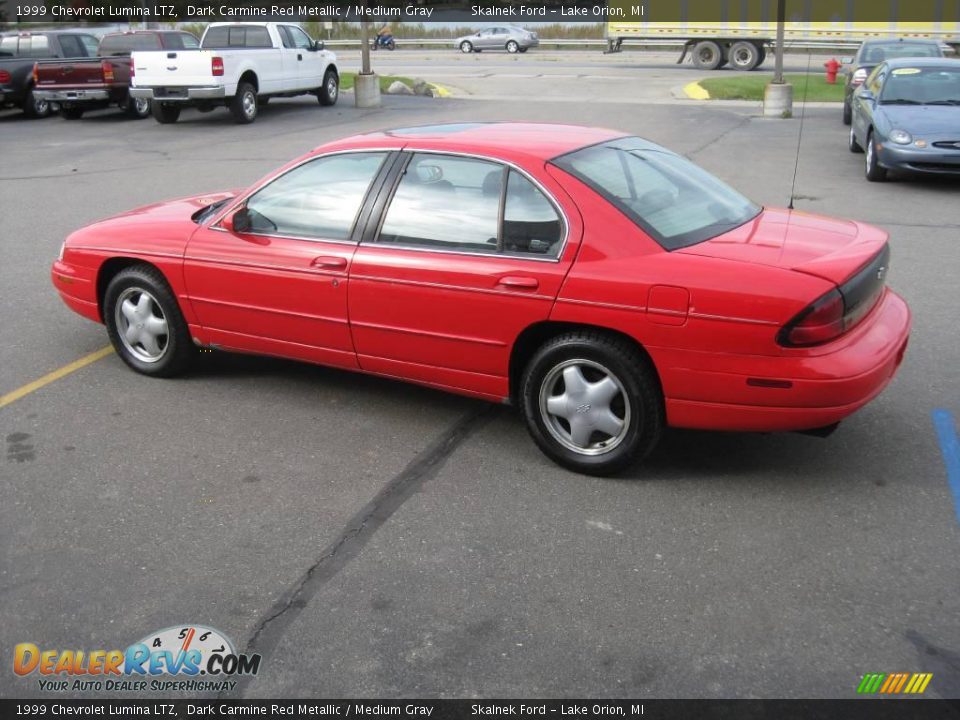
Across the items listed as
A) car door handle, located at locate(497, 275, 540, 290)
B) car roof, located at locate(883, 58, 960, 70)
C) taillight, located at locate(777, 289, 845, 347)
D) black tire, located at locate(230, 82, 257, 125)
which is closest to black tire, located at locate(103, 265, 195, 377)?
car door handle, located at locate(497, 275, 540, 290)

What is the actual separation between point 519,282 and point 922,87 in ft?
35.0

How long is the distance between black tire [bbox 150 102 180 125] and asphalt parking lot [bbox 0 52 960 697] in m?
14.9

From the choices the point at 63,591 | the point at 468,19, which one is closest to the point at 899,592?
the point at 63,591

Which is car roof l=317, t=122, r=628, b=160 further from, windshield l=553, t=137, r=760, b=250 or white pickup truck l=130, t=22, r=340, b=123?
white pickup truck l=130, t=22, r=340, b=123

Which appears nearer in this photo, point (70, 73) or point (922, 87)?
point (922, 87)

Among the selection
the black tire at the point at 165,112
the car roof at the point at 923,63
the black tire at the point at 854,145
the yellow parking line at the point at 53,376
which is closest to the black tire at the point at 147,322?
the yellow parking line at the point at 53,376

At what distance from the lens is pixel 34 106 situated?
22.4m

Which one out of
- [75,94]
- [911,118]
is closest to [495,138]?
[911,118]

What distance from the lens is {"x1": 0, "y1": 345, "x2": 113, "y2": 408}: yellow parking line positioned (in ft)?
19.4

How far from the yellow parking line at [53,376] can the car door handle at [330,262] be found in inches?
79.2

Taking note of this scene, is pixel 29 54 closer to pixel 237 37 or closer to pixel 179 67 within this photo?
pixel 237 37
